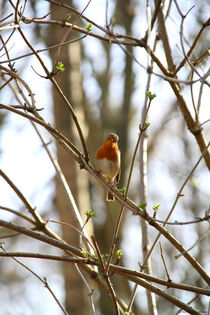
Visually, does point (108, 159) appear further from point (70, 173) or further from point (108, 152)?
point (70, 173)

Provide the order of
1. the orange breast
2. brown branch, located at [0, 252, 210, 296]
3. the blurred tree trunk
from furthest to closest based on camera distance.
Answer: the blurred tree trunk < the orange breast < brown branch, located at [0, 252, 210, 296]

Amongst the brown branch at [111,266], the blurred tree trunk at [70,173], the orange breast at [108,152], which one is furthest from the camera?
the blurred tree trunk at [70,173]

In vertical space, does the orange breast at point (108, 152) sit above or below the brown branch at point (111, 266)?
above

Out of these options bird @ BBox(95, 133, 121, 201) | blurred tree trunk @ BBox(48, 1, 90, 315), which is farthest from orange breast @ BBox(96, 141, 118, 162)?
blurred tree trunk @ BBox(48, 1, 90, 315)

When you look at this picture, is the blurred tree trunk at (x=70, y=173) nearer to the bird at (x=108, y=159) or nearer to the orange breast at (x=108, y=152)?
the bird at (x=108, y=159)

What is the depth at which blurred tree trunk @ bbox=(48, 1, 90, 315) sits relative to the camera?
246 inches

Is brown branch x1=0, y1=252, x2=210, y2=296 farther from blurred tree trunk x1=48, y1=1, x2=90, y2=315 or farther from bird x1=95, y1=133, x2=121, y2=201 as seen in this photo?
blurred tree trunk x1=48, y1=1, x2=90, y2=315

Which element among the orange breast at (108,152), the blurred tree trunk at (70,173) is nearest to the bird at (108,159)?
the orange breast at (108,152)

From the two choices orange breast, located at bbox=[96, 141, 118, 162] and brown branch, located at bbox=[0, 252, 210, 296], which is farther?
orange breast, located at bbox=[96, 141, 118, 162]

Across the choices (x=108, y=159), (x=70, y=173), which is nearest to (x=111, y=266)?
(x=108, y=159)

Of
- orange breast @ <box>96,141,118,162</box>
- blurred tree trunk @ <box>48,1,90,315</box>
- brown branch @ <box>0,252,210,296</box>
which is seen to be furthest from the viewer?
blurred tree trunk @ <box>48,1,90,315</box>

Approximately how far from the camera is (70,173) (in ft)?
22.2

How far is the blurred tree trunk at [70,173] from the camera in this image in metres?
6.24

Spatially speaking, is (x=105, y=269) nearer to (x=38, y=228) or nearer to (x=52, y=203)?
(x=38, y=228)
